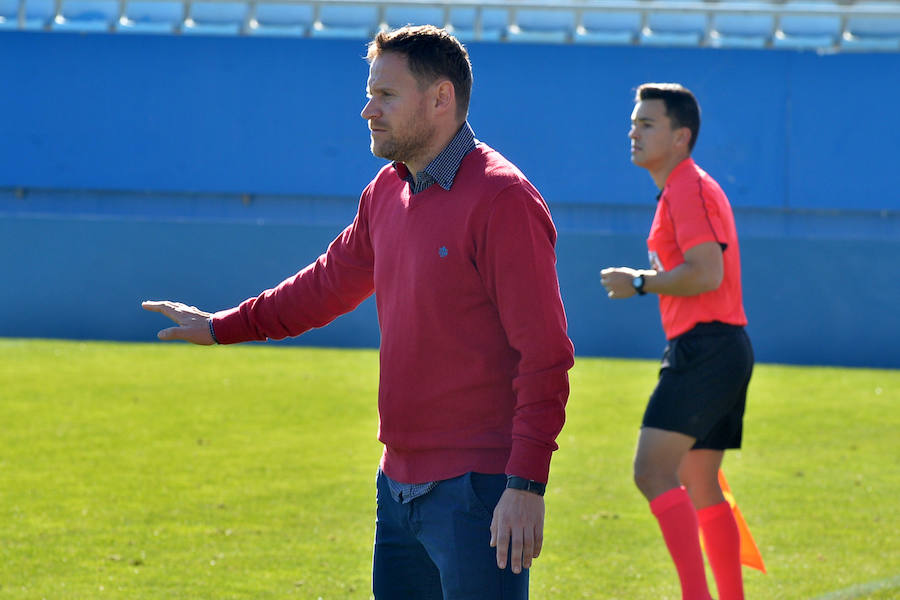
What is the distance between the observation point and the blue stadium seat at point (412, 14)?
61.2ft

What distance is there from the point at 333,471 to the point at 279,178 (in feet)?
31.8

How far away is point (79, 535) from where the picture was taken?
573cm

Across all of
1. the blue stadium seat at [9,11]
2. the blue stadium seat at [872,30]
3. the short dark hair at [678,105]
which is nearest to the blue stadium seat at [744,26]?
the blue stadium seat at [872,30]

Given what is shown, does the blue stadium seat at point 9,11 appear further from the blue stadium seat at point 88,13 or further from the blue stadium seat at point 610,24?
the blue stadium seat at point 610,24

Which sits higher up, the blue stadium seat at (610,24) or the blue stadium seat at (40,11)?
the blue stadium seat at (610,24)

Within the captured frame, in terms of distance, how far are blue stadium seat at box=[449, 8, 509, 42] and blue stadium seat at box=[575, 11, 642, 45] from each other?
1211 millimetres

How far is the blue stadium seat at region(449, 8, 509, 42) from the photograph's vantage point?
60.4 feet

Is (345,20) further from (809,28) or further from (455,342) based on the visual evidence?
(455,342)

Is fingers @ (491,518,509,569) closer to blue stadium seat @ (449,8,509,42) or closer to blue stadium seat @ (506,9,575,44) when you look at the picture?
blue stadium seat @ (449,8,509,42)

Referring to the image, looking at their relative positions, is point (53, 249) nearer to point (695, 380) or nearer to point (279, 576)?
point (279, 576)

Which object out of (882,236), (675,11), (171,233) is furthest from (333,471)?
(675,11)

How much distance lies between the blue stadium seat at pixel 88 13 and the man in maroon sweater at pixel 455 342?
17.0m

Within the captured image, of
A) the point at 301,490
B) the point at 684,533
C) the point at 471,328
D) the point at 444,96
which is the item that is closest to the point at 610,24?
the point at 301,490

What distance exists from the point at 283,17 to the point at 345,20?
97 cm
